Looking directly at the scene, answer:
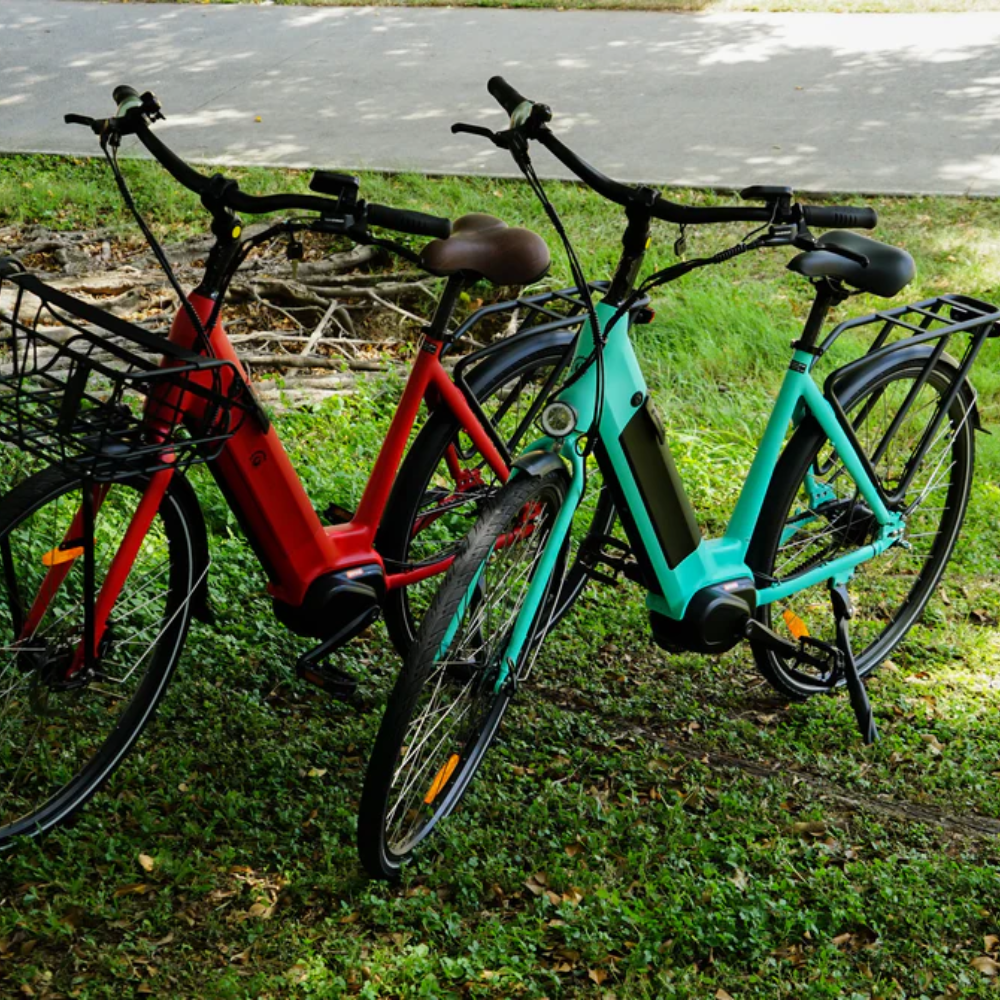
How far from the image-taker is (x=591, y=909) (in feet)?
9.83

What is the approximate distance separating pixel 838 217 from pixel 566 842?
1.69 m

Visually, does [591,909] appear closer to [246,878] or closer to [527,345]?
[246,878]

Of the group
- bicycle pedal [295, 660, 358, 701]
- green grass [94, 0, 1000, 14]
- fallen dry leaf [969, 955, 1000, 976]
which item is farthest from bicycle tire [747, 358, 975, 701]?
green grass [94, 0, 1000, 14]

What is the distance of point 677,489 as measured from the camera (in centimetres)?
331

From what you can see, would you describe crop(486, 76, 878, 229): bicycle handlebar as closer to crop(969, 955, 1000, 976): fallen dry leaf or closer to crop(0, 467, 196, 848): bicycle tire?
crop(0, 467, 196, 848): bicycle tire

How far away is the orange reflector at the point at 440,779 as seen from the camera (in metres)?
3.13

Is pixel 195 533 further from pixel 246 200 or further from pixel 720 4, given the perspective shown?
pixel 720 4

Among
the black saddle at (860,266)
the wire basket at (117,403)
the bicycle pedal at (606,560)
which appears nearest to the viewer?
the wire basket at (117,403)

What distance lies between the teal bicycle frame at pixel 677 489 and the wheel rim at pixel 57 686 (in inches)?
38.1

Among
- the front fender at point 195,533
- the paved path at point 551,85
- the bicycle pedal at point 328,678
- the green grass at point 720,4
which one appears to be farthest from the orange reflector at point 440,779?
the green grass at point 720,4

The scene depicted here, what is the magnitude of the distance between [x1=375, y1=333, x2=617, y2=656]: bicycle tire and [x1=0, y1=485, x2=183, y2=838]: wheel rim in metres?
0.63

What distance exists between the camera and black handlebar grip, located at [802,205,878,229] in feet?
9.38

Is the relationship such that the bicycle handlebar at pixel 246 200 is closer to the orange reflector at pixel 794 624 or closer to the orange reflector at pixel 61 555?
the orange reflector at pixel 61 555

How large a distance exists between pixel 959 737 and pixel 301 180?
526 cm
